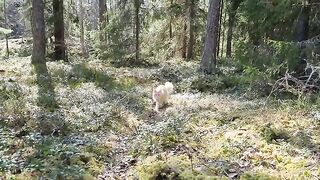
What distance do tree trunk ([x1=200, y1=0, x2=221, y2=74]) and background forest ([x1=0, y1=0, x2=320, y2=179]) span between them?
42mm

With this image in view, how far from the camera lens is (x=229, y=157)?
237 inches

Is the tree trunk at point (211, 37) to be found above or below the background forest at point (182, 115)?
above

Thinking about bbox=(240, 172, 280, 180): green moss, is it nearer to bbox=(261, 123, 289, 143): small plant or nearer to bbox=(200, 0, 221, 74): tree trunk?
bbox=(261, 123, 289, 143): small plant

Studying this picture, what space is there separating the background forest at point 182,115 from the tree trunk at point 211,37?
42mm

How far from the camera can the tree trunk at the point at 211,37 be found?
14727 mm

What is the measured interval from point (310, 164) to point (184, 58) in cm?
1804

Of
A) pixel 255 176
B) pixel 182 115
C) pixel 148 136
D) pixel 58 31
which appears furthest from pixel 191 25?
pixel 255 176

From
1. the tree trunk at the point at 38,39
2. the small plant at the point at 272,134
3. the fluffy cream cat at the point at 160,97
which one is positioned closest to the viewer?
the small plant at the point at 272,134

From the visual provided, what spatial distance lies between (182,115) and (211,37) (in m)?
7.09

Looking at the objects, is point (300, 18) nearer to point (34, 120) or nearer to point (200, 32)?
point (34, 120)

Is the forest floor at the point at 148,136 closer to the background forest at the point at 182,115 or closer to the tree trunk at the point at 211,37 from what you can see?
the background forest at the point at 182,115

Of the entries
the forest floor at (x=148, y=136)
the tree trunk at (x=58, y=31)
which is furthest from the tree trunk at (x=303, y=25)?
the tree trunk at (x=58, y=31)

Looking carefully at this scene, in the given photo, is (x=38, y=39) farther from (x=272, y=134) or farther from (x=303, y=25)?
(x=272, y=134)

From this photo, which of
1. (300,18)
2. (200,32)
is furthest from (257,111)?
(200,32)
